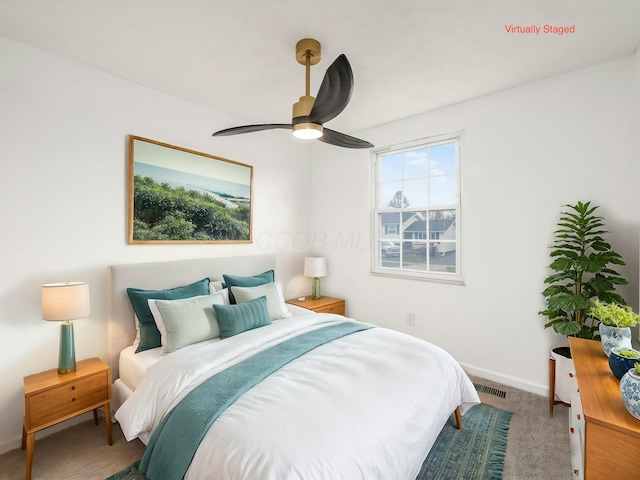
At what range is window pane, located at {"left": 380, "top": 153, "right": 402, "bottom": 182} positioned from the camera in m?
A: 3.72

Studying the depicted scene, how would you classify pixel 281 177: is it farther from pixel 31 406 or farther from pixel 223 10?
pixel 31 406

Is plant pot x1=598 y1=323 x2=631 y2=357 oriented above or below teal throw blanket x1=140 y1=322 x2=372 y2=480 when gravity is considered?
above

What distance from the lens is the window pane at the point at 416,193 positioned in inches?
139

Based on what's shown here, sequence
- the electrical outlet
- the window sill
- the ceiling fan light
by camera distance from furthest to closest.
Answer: the electrical outlet → the window sill → the ceiling fan light

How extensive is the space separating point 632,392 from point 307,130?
1949 millimetres

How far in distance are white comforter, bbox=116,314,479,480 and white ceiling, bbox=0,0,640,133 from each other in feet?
6.73

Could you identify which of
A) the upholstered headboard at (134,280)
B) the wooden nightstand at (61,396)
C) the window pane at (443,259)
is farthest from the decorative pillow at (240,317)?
the window pane at (443,259)

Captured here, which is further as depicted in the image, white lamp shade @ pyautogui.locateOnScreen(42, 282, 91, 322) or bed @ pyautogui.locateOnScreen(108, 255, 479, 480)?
white lamp shade @ pyautogui.locateOnScreen(42, 282, 91, 322)

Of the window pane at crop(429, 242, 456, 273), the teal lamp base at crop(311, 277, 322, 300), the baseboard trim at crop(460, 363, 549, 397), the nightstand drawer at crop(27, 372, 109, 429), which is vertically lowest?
the baseboard trim at crop(460, 363, 549, 397)

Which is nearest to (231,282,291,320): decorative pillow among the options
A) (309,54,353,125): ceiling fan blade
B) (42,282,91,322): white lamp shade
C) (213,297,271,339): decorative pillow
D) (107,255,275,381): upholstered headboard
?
(213,297,271,339): decorative pillow

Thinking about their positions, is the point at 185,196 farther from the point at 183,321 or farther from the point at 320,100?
the point at 320,100

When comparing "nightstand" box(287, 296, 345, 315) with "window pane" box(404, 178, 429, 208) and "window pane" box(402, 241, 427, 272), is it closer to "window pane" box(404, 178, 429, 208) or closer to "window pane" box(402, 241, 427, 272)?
"window pane" box(402, 241, 427, 272)

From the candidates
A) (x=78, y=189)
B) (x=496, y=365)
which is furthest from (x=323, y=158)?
(x=496, y=365)

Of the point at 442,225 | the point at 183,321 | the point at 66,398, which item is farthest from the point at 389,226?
the point at 66,398
